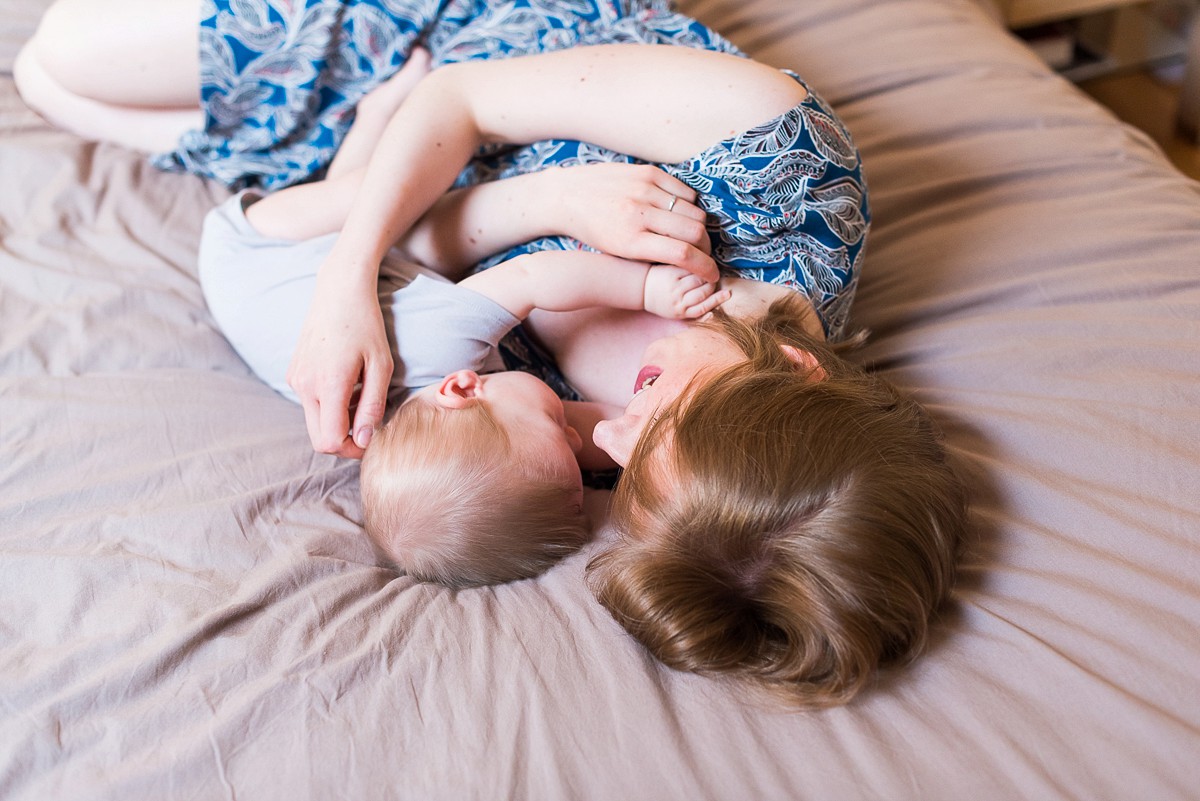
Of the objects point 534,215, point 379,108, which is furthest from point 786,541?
point 379,108

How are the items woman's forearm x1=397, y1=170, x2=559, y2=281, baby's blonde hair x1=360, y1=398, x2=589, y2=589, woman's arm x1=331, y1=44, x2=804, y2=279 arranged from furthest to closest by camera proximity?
woman's forearm x1=397, y1=170, x2=559, y2=281 → woman's arm x1=331, y1=44, x2=804, y2=279 → baby's blonde hair x1=360, y1=398, x2=589, y2=589

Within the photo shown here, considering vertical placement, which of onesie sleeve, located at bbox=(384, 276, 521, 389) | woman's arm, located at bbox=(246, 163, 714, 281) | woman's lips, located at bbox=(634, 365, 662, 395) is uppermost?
woman's arm, located at bbox=(246, 163, 714, 281)

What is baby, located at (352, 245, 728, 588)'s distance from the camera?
916 millimetres

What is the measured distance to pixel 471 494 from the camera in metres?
0.92

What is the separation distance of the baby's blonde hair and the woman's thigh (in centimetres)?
68

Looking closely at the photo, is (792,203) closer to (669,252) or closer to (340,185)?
(669,252)

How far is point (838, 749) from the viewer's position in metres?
0.72

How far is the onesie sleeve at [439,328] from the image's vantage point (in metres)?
1.04

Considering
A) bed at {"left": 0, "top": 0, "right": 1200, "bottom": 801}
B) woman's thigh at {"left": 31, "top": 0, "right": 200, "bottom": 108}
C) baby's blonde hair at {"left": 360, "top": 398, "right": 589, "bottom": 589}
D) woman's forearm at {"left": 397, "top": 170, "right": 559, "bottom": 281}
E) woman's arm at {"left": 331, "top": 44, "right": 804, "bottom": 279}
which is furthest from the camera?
woman's thigh at {"left": 31, "top": 0, "right": 200, "bottom": 108}

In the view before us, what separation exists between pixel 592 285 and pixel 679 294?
0.32 ft

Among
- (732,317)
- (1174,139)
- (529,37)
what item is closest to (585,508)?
(732,317)

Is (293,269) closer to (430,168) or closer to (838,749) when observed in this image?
(430,168)

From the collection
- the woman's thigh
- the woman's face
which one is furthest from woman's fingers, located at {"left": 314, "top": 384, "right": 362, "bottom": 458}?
the woman's thigh

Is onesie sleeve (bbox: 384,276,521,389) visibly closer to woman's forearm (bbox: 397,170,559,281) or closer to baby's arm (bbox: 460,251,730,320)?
baby's arm (bbox: 460,251,730,320)
